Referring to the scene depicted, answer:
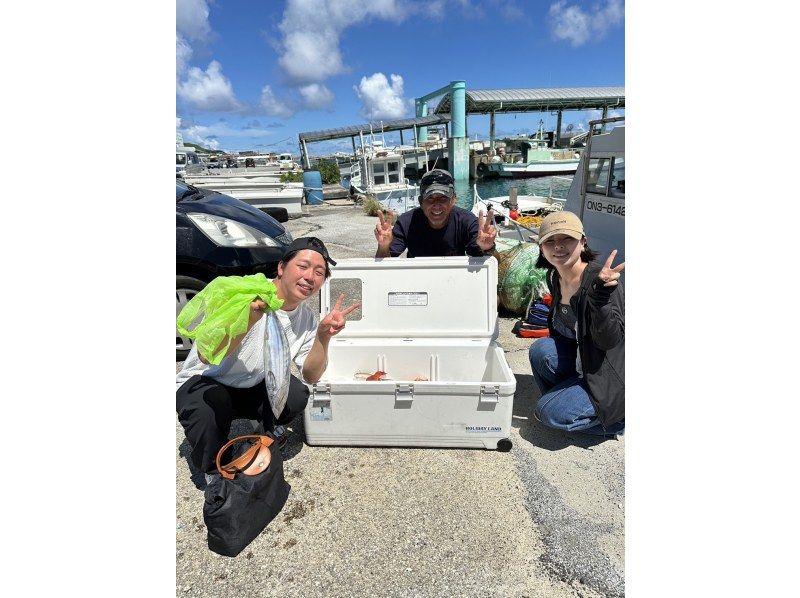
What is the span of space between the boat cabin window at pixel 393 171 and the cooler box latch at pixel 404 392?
20845 millimetres

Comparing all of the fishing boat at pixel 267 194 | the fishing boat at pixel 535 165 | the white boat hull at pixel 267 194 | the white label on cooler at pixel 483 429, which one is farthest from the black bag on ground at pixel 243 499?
the fishing boat at pixel 535 165

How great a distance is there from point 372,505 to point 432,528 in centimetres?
33

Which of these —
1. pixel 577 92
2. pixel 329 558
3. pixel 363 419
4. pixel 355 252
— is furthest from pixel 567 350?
pixel 577 92

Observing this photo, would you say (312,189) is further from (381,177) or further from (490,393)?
(490,393)

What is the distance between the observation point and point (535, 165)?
137ft

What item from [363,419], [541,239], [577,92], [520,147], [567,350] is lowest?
[363,419]

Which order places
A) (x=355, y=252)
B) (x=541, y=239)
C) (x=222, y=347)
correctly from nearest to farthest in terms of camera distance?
1. (x=222, y=347)
2. (x=541, y=239)
3. (x=355, y=252)

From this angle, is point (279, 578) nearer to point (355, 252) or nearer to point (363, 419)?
point (363, 419)

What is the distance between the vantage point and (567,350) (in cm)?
291

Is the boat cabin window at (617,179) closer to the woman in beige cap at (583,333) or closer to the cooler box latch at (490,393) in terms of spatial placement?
the woman in beige cap at (583,333)

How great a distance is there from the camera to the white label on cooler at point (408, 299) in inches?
126

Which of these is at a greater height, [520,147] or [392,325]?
Answer: [520,147]

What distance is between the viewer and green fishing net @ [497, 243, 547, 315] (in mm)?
4859

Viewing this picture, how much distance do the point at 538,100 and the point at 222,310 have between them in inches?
1995
